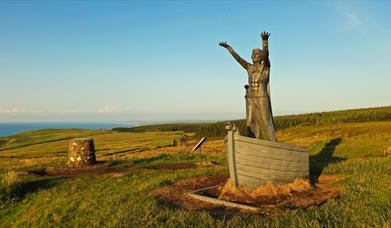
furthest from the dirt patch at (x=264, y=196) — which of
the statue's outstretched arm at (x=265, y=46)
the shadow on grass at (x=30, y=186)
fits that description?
the shadow on grass at (x=30, y=186)

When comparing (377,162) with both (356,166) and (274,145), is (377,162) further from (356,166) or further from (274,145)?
(274,145)

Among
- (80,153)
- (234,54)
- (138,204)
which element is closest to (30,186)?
(80,153)

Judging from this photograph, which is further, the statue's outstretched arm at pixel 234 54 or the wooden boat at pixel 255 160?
the statue's outstretched arm at pixel 234 54

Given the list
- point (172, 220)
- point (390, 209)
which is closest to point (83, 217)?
point (172, 220)

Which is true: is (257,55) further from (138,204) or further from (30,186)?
(30,186)

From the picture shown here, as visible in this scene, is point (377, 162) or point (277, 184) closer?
point (277, 184)

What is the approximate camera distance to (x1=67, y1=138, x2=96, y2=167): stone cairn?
24.2 metres

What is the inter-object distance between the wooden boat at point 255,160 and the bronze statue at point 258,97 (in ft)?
4.95

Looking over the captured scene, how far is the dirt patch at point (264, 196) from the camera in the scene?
35.0 feet

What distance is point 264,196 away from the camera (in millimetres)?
12047

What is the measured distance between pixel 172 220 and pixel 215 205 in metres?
2.37

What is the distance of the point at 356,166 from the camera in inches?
688

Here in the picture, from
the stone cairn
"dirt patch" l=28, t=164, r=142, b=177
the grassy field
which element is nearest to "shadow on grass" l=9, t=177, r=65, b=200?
the grassy field

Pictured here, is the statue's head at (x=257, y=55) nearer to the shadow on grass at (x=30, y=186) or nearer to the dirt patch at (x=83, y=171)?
the dirt patch at (x=83, y=171)
